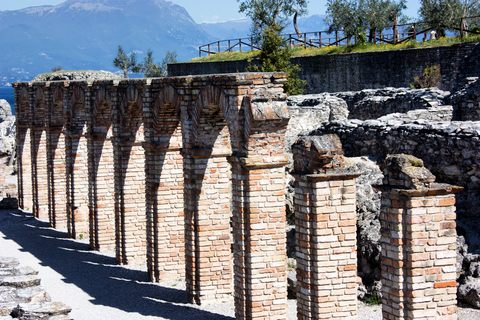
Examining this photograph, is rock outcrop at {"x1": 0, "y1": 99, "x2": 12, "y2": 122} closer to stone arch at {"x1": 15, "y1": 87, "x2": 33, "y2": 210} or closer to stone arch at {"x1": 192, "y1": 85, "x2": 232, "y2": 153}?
stone arch at {"x1": 15, "y1": 87, "x2": 33, "y2": 210}

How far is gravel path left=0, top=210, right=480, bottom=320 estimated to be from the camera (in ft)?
38.9

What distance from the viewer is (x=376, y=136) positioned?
1455 centimetres

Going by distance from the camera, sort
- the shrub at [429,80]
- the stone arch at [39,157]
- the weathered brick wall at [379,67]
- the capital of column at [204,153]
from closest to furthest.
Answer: the capital of column at [204,153]
the stone arch at [39,157]
the shrub at [429,80]
the weathered brick wall at [379,67]

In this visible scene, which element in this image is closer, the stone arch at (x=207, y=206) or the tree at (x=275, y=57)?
the stone arch at (x=207, y=206)

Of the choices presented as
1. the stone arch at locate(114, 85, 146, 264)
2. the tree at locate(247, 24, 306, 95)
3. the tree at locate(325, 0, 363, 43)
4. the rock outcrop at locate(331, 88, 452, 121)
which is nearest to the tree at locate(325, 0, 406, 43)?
the tree at locate(325, 0, 363, 43)

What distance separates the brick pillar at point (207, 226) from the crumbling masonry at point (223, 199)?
0.8 inches

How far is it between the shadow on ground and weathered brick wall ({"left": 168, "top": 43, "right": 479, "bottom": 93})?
15.8m

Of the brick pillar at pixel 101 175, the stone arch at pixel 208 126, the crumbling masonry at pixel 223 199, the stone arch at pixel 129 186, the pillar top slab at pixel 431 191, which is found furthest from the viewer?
the brick pillar at pixel 101 175

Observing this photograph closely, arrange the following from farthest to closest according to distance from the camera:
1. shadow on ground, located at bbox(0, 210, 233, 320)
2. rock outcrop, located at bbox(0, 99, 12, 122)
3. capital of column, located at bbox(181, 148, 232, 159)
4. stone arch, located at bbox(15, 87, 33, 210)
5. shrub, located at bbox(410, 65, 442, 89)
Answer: rock outcrop, located at bbox(0, 99, 12, 122) < shrub, located at bbox(410, 65, 442, 89) < stone arch, located at bbox(15, 87, 33, 210) < shadow on ground, located at bbox(0, 210, 233, 320) < capital of column, located at bbox(181, 148, 232, 159)

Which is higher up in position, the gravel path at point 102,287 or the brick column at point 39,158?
the brick column at point 39,158

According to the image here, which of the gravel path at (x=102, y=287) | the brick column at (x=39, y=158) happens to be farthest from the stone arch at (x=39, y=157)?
the gravel path at (x=102, y=287)

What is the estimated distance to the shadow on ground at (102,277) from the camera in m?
12.2

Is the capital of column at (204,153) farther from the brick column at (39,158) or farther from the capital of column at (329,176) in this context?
the brick column at (39,158)

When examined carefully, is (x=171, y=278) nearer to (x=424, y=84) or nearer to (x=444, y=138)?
(x=444, y=138)
